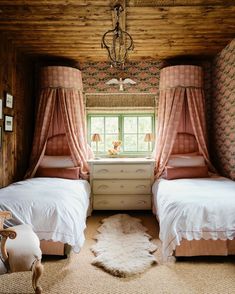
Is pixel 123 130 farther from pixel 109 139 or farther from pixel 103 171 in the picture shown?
pixel 103 171

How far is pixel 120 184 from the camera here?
466cm

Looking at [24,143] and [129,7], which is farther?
[24,143]

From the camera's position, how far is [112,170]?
468 cm

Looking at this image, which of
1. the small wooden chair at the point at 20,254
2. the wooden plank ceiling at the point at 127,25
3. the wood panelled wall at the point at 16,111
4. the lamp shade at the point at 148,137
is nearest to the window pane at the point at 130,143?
the lamp shade at the point at 148,137

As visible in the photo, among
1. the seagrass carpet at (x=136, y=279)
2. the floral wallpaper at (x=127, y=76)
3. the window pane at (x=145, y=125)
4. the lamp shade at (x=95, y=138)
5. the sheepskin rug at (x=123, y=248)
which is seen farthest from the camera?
the window pane at (x=145, y=125)

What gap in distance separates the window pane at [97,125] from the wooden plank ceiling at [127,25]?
3.94 feet

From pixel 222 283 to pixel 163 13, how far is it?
2899 mm

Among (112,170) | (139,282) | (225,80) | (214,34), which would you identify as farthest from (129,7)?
(139,282)

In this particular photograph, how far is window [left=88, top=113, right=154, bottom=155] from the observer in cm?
537

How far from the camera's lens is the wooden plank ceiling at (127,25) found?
3.10 m

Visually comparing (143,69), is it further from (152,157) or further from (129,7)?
(129,7)

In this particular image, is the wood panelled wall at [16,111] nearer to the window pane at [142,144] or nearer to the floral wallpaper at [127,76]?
the floral wallpaper at [127,76]

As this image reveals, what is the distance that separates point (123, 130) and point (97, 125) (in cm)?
50

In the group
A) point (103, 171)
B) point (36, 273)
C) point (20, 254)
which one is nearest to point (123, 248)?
point (36, 273)
